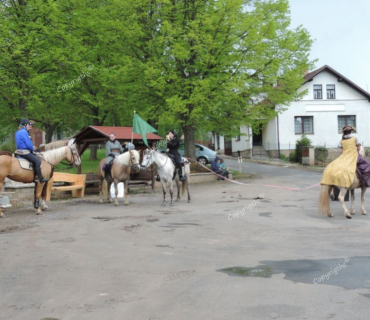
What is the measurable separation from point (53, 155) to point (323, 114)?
120ft

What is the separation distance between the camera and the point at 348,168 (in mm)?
12328

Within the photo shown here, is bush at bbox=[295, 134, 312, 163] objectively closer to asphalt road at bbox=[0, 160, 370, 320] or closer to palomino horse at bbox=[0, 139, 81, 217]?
asphalt road at bbox=[0, 160, 370, 320]

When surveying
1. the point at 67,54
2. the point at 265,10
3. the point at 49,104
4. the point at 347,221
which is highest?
the point at 265,10

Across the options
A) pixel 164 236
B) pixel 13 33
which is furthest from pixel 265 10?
pixel 164 236

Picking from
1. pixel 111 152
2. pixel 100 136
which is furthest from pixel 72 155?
pixel 100 136

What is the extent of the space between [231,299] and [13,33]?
24163 mm

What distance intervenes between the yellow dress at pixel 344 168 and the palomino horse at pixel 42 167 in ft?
27.7

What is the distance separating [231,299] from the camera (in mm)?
5516

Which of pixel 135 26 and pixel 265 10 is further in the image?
pixel 265 10

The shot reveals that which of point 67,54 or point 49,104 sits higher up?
point 67,54

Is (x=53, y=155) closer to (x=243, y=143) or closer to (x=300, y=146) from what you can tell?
(x=300, y=146)

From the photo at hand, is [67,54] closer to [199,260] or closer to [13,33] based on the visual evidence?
[13,33]

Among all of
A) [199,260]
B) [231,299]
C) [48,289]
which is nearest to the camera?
[231,299]

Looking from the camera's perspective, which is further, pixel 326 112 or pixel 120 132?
pixel 326 112
